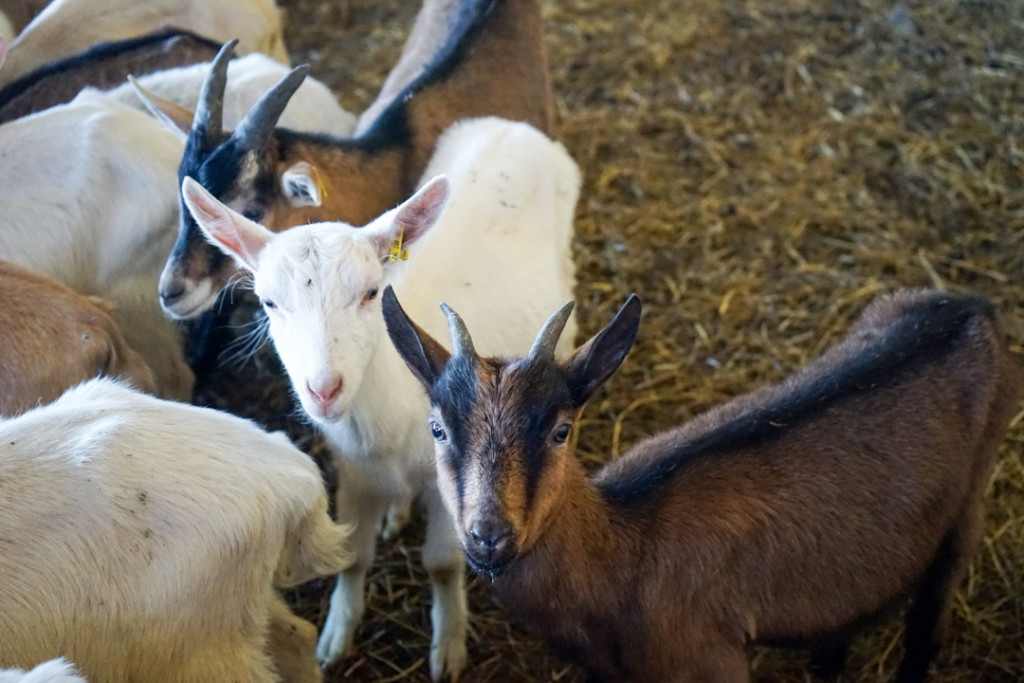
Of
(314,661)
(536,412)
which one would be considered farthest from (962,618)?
(314,661)

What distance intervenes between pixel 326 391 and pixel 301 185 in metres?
1.22

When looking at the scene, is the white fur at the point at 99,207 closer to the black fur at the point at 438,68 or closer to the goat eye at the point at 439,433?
the black fur at the point at 438,68

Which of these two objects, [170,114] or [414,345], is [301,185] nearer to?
[170,114]

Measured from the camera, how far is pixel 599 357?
250 centimetres

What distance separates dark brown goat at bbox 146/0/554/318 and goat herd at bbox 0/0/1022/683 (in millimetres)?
17

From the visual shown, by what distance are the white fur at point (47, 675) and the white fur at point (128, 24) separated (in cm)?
352

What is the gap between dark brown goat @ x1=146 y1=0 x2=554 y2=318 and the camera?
11.2 feet

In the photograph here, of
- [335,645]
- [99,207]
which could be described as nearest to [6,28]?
[99,207]

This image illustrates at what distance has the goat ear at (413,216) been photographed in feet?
9.54

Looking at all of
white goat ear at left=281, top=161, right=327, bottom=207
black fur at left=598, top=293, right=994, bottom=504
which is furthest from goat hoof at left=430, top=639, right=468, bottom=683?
white goat ear at left=281, top=161, right=327, bottom=207

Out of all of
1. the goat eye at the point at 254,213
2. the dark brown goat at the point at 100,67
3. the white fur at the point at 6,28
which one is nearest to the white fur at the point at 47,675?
the goat eye at the point at 254,213

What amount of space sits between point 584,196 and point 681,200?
0.56 meters

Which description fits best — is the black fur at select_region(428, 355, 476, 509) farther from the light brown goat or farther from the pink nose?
the light brown goat

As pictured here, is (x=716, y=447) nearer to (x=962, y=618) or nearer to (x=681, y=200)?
(x=962, y=618)
